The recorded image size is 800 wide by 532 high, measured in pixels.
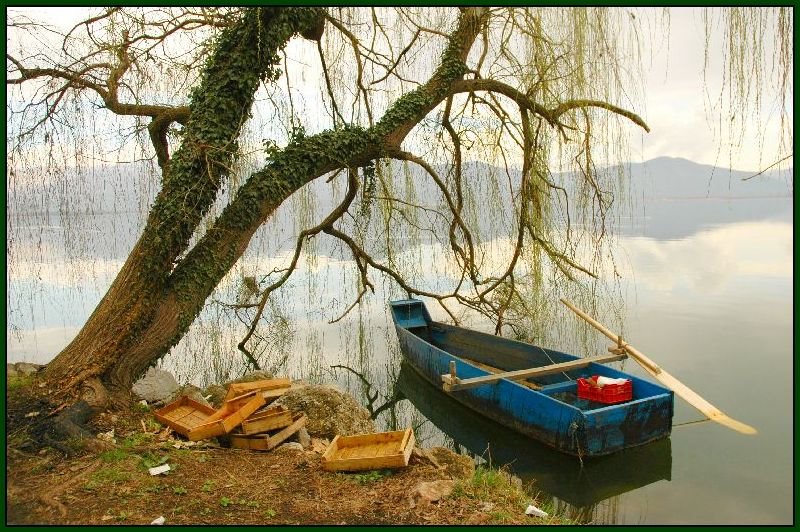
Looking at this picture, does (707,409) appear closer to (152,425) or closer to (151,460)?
(151,460)

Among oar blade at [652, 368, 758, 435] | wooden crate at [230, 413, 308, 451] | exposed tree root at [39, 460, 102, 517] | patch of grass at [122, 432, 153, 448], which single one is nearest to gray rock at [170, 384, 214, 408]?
patch of grass at [122, 432, 153, 448]

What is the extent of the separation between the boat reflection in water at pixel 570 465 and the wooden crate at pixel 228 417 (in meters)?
2.30

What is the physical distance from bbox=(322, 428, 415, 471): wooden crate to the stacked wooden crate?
506 mm

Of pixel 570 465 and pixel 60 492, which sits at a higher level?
pixel 60 492

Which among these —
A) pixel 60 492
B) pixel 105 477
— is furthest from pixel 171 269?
pixel 60 492

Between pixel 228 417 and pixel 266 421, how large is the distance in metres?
0.27

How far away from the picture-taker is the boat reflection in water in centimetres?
564

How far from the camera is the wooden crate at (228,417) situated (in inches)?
176

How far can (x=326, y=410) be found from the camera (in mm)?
5438

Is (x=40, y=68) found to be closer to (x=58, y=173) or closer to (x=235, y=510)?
(x=58, y=173)

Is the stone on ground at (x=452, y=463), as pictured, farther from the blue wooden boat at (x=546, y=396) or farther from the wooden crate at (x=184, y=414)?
the wooden crate at (x=184, y=414)

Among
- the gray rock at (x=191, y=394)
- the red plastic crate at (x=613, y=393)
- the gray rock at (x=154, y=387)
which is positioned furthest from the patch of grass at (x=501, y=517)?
the gray rock at (x=154, y=387)

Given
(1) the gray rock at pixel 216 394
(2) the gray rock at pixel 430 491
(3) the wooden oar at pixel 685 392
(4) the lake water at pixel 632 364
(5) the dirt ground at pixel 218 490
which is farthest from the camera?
(1) the gray rock at pixel 216 394

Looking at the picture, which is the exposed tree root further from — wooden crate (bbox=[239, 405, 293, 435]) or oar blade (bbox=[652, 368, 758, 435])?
oar blade (bbox=[652, 368, 758, 435])
